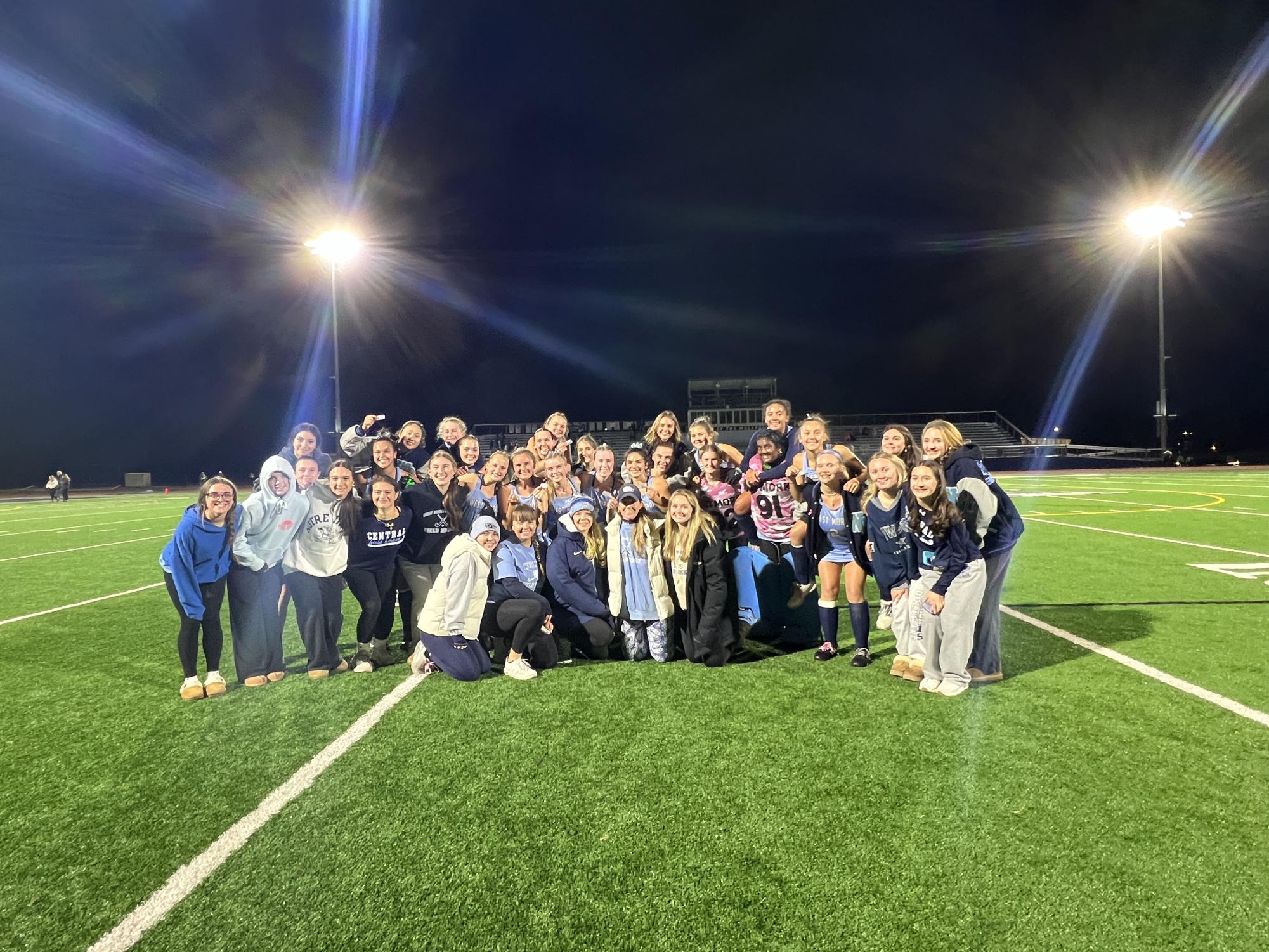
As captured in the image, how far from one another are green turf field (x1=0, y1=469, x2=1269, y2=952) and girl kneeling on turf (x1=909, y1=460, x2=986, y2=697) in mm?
186

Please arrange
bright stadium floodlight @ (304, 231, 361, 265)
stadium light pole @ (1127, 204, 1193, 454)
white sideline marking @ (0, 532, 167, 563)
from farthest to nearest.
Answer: stadium light pole @ (1127, 204, 1193, 454)
bright stadium floodlight @ (304, 231, 361, 265)
white sideline marking @ (0, 532, 167, 563)

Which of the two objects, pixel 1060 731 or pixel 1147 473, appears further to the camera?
pixel 1147 473

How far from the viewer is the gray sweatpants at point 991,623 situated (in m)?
4.10

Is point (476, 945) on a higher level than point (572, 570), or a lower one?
lower

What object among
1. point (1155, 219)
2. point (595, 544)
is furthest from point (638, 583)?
point (1155, 219)

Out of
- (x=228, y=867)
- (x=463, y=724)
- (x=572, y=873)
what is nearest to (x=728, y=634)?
(x=463, y=724)

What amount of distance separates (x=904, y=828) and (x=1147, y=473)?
103 feet

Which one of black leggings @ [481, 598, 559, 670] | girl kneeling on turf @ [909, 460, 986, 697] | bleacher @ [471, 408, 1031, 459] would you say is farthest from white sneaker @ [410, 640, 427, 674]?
bleacher @ [471, 408, 1031, 459]

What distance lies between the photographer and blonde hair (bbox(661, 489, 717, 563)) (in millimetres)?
4570

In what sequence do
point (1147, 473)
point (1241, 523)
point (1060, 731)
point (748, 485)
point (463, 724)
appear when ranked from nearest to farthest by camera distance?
point (1060, 731), point (463, 724), point (748, 485), point (1241, 523), point (1147, 473)

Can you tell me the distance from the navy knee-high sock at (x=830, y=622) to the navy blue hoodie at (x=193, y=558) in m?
4.27

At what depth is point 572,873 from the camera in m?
2.30

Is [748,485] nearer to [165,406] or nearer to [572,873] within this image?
[572,873]

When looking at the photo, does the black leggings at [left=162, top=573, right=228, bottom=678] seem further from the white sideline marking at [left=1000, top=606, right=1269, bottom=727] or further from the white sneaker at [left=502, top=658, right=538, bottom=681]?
the white sideline marking at [left=1000, top=606, right=1269, bottom=727]
